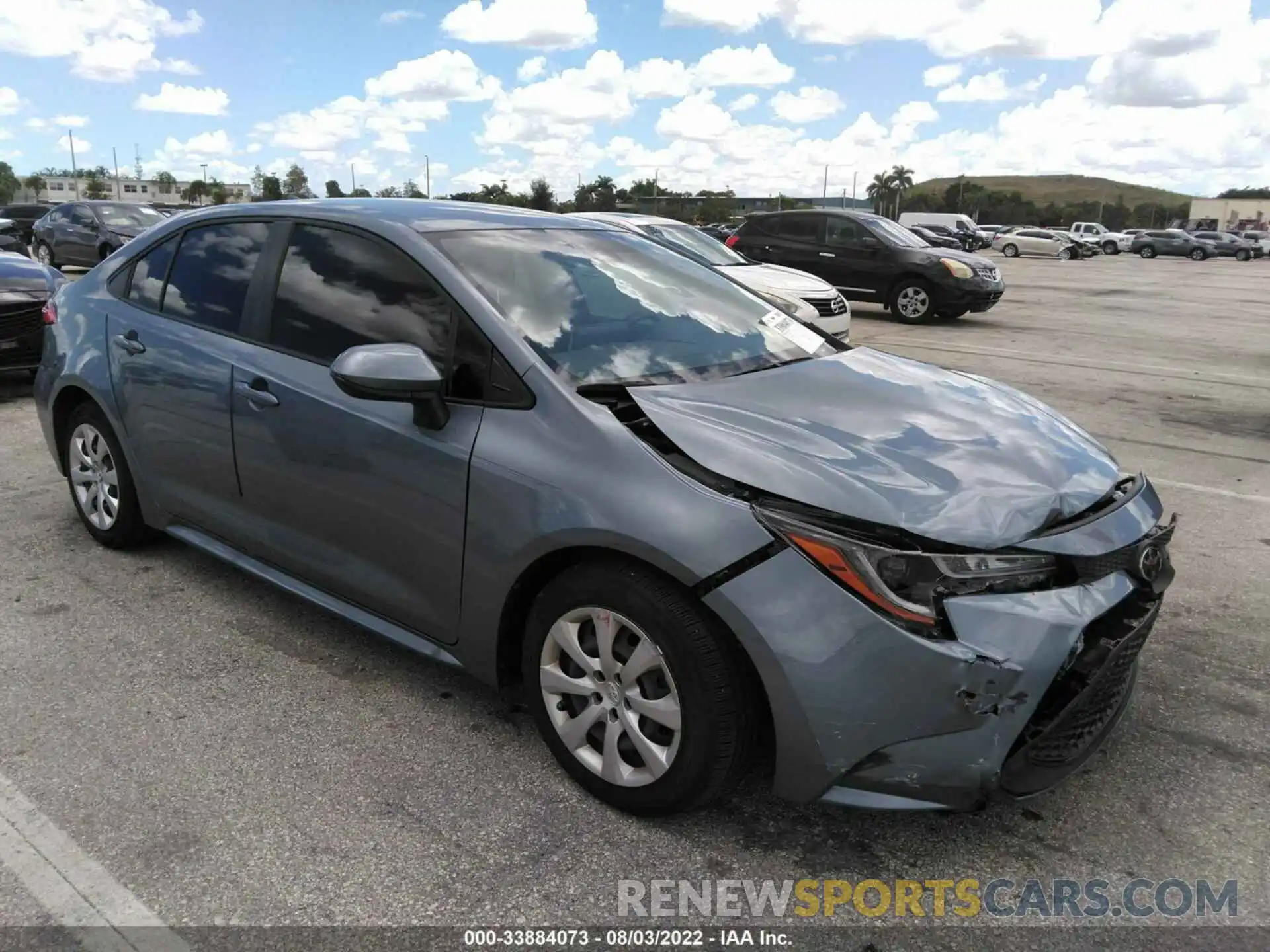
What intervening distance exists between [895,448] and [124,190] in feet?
412

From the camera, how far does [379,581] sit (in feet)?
10.1

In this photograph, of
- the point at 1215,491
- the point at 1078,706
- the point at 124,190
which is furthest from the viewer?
the point at 124,190

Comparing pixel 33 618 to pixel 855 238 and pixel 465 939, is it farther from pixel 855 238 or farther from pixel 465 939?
pixel 855 238

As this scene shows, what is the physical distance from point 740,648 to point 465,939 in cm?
92

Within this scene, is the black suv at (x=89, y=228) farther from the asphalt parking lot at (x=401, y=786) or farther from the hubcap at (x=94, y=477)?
the asphalt parking lot at (x=401, y=786)

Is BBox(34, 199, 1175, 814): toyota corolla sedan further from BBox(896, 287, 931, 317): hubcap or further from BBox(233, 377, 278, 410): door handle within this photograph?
BBox(896, 287, 931, 317): hubcap

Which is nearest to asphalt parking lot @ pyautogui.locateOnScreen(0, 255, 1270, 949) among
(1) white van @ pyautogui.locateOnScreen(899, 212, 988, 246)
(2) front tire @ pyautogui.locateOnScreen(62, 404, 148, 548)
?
(2) front tire @ pyautogui.locateOnScreen(62, 404, 148, 548)

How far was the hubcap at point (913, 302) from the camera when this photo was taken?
14.3 metres

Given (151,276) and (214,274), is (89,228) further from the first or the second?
(214,274)

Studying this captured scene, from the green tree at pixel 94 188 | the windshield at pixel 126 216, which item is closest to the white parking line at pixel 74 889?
the windshield at pixel 126 216

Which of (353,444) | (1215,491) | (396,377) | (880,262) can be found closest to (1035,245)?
(880,262)

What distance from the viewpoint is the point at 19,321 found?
24.9 feet

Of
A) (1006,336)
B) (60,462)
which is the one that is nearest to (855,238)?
(1006,336)

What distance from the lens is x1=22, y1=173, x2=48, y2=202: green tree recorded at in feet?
299
